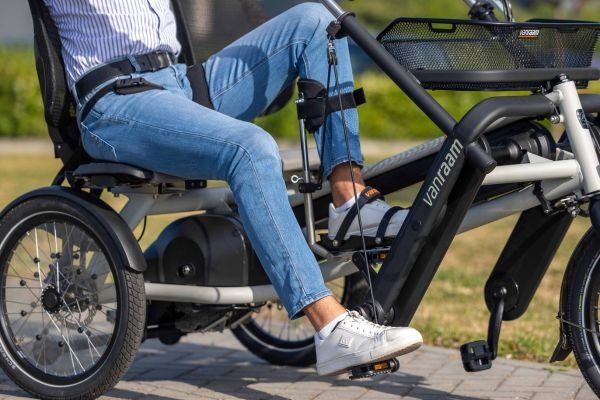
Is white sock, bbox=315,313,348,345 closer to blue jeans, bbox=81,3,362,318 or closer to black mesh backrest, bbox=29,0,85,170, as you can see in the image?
blue jeans, bbox=81,3,362,318

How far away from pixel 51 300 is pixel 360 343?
1252mm

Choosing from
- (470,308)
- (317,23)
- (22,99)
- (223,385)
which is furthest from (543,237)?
(22,99)

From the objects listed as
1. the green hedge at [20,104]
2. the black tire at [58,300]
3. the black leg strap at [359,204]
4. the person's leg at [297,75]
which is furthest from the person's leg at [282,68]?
the green hedge at [20,104]

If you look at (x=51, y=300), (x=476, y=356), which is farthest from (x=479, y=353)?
(x=51, y=300)

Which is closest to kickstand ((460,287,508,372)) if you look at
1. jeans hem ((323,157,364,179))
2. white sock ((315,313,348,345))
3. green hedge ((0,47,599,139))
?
white sock ((315,313,348,345))

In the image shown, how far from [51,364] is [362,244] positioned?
123 centimetres

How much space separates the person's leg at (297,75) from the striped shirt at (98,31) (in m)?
0.29

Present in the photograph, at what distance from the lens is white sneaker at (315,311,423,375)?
3.47m

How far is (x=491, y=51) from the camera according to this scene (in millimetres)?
3381

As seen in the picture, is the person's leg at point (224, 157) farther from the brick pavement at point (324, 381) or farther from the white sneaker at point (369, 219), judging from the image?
the brick pavement at point (324, 381)

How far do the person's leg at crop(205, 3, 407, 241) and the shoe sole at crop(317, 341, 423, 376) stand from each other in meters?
0.41

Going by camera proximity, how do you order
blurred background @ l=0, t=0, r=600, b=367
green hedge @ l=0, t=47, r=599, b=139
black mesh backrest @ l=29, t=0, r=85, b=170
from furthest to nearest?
green hedge @ l=0, t=47, r=599, b=139 → blurred background @ l=0, t=0, r=600, b=367 → black mesh backrest @ l=29, t=0, r=85, b=170

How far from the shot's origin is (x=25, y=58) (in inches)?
714

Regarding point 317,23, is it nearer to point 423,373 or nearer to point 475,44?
point 475,44
